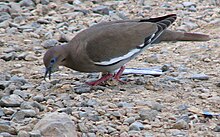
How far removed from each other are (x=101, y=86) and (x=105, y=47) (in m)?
0.38

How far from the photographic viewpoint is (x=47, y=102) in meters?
6.41

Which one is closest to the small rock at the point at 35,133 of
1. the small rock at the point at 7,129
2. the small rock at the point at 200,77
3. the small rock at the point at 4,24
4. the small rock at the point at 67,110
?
the small rock at the point at 7,129

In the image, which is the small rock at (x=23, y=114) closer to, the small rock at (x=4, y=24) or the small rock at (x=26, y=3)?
the small rock at (x=4, y=24)

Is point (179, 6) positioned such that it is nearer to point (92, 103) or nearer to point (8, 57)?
point (8, 57)

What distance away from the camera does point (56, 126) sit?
5.41 metres

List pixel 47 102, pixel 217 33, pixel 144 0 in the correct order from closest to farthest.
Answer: pixel 47 102 → pixel 217 33 → pixel 144 0

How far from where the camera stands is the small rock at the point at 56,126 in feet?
17.6

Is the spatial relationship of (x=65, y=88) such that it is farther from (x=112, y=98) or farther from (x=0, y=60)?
(x=0, y=60)

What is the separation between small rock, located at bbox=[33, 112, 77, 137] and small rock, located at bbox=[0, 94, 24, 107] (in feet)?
2.37

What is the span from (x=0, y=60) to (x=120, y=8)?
2.87 metres

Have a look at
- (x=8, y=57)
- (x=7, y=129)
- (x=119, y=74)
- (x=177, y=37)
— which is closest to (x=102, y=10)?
(x=8, y=57)

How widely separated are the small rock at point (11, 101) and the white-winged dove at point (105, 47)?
591 millimetres

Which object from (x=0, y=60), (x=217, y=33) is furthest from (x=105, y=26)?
(x=217, y=33)

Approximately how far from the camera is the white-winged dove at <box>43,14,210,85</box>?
6953mm
